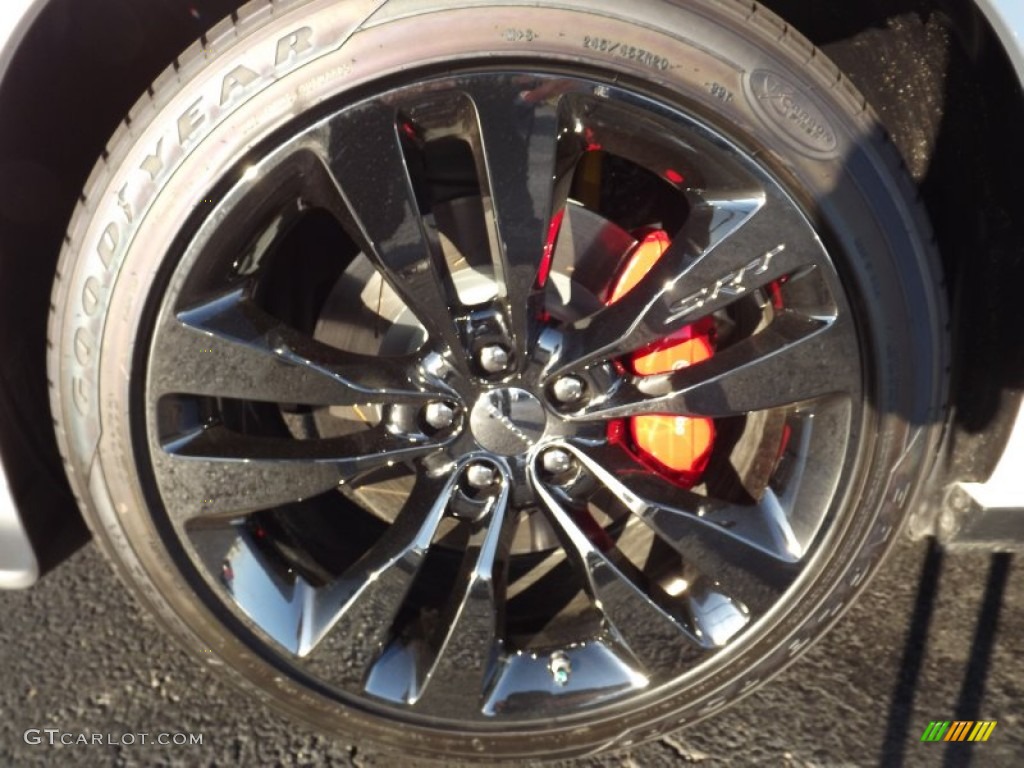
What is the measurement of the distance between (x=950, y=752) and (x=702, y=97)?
1.25m

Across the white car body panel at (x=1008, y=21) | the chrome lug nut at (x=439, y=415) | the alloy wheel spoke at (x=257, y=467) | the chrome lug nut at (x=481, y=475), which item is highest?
the white car body panel at (x=1008, y=21)

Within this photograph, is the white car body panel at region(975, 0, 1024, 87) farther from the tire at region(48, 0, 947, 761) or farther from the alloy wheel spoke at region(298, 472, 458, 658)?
the alloy wheel spoke at region(298, 472, 458, 658)

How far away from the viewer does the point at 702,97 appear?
1.45 metres

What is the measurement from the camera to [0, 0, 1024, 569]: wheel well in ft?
5.28

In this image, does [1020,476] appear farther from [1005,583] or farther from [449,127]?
[449,127]

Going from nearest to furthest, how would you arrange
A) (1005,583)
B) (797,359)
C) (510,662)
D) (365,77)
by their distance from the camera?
(365,77) < (797,359) < (510,662) < (1005,583)

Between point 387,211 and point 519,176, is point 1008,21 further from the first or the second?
point 387,211

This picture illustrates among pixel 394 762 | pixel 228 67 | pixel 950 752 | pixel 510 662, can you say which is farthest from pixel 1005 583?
pixel 228 67

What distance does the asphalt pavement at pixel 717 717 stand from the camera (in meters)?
1.85

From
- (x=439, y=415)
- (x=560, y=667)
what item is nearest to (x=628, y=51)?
(x=439, y=415)

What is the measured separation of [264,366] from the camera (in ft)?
5.04

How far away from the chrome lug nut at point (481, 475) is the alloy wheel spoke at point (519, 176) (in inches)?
8.7

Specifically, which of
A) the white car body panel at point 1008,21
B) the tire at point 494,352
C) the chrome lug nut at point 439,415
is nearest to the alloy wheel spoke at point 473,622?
the tire at point 494,352

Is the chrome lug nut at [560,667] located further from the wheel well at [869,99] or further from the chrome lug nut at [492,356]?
the wheel well at [869,99]
